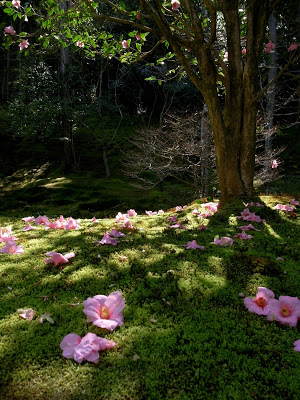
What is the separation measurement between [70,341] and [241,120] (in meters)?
3.93

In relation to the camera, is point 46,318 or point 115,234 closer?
point 46,318

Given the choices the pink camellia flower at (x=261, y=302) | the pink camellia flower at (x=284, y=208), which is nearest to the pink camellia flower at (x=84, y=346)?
the pink camellia flower at (x=261, y=302)

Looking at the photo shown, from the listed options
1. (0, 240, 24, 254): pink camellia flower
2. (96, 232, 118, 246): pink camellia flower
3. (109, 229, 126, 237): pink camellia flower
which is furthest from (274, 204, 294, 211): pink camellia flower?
(0, 240, 24, 254): pink camellia flower

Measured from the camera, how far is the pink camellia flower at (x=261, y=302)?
1.53 m

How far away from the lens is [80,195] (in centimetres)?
1044

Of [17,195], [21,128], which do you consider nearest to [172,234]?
[17,195]

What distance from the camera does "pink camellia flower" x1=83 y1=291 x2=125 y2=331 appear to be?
1.36 meters

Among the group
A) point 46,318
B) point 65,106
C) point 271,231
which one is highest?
point 65,106

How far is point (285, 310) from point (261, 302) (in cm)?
12

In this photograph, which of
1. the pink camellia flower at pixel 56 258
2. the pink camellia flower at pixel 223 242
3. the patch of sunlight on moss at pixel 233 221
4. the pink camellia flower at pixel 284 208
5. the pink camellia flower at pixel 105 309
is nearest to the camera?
the pink camellia flower at pixel 105 309

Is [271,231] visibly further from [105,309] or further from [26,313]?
[26,313]

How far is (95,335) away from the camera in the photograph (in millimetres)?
1246

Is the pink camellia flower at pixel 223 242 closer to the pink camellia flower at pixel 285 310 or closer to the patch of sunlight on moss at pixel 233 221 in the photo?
the patch of sunlight on moss at pixel 233 221

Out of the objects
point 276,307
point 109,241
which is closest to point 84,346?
point 276,307
